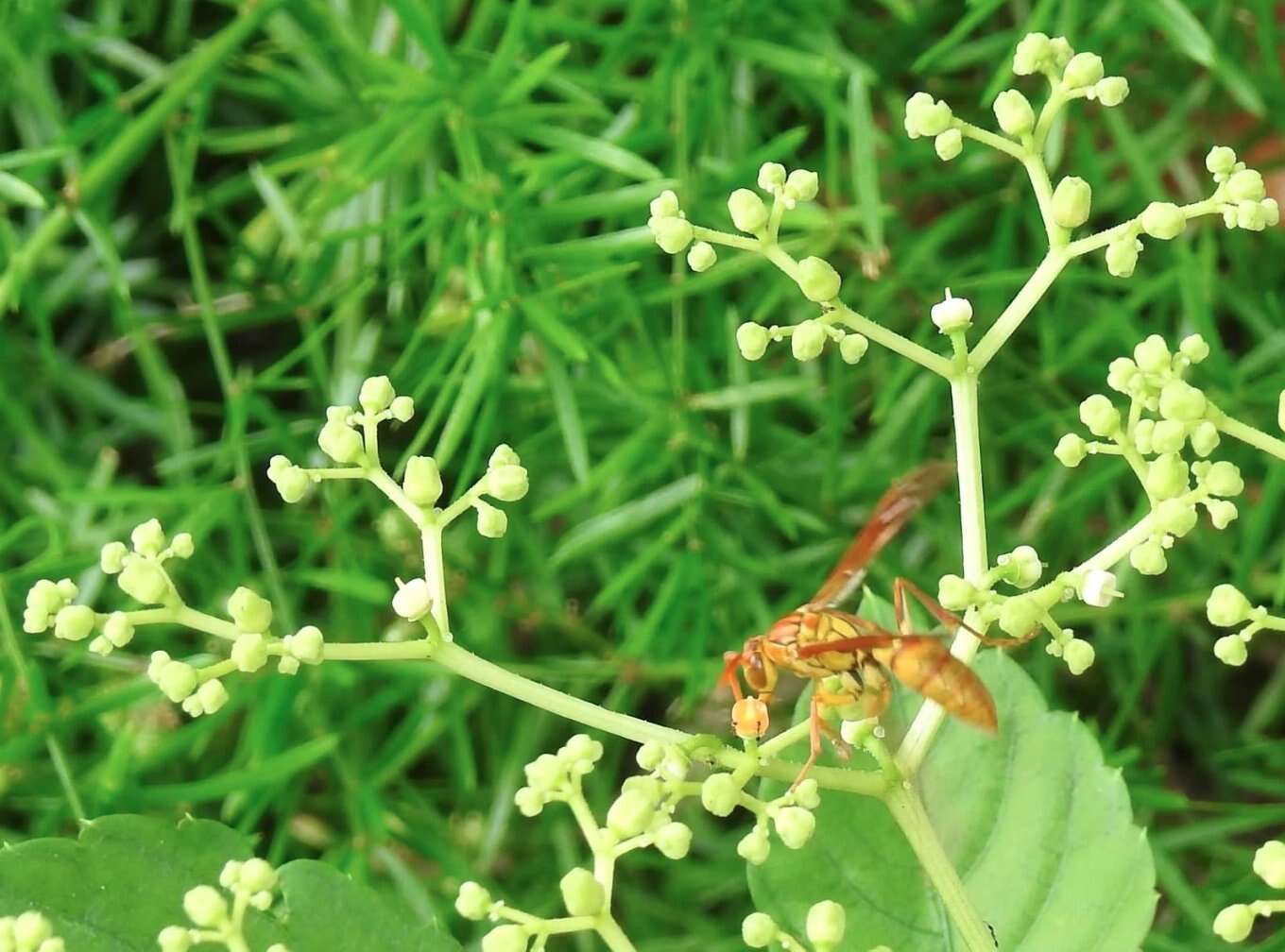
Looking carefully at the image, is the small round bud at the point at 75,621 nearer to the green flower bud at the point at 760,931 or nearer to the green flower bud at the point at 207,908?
the green flower bud at the point at 207,908

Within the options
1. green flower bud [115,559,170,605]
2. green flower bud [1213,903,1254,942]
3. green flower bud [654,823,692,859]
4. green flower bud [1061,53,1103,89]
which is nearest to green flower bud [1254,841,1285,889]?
green flower bud [1213,903,1254,942]

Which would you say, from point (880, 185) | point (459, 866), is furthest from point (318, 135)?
point (459, 866)

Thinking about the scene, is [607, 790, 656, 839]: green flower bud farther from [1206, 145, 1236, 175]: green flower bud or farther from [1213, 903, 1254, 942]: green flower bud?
[1206, 145, 1236, 175]: green flower bud

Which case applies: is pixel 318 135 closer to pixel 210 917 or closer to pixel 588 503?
pixel 588 503

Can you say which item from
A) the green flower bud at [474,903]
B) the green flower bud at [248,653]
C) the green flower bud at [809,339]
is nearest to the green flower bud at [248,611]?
the green flower bud at [248,653]

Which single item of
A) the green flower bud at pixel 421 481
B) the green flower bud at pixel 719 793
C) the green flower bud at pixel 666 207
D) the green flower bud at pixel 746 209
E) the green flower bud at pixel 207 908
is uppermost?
the green flower bud at pixel 746 209

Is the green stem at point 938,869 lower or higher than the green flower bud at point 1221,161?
lower
